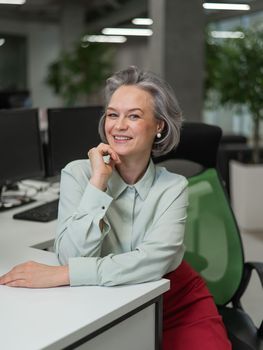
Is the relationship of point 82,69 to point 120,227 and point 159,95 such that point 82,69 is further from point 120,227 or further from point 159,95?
point 120,227

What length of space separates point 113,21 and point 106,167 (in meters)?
10.1

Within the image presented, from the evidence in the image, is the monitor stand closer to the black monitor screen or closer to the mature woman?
the black monitor screen

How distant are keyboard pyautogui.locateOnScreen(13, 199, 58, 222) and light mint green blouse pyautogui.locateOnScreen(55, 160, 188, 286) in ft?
2.34

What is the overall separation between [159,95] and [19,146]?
3.83 ft

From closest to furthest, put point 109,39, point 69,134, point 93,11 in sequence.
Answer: point 69,134
point 93,11
point 109,39

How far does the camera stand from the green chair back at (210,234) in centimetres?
202

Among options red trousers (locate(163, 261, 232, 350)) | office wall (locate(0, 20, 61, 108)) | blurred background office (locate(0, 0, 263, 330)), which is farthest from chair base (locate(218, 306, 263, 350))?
office wall (locate(0, 20, 61, 108))

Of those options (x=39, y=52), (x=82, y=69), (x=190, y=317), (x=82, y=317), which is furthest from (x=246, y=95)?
(x=39, y=52)

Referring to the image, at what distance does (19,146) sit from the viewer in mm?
2539

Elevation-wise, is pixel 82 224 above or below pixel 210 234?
above

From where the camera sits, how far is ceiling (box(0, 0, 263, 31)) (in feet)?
32.1

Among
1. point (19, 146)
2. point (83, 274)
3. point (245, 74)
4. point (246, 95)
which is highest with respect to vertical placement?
point (245, 74)

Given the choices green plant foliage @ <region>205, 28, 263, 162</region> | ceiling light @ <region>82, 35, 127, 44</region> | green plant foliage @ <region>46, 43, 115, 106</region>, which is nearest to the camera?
green plant foliage @ <region>205, 28, 263, 162</region>

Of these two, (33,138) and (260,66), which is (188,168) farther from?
(260,66)
